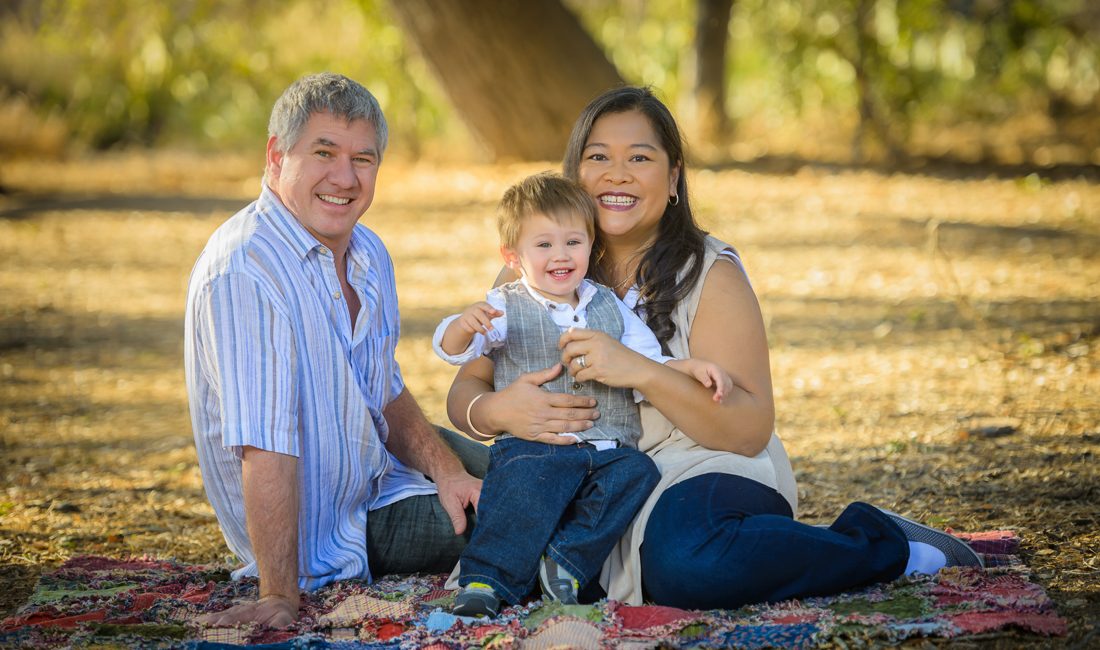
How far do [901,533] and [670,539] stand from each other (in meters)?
0.69

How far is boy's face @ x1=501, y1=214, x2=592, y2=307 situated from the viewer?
347 centimetres

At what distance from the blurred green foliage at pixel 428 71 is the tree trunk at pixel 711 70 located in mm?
346

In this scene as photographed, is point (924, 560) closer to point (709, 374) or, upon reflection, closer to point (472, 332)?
point (709, 374)

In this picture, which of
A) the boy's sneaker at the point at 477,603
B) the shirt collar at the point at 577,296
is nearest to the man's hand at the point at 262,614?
the boy's sneaker at the point at 477,603

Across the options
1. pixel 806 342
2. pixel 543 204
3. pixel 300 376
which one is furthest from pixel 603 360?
pixel 806 342

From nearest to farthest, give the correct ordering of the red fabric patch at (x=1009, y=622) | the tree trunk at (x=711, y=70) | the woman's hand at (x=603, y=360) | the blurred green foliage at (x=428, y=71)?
1. the red fabric patch at (x=1009, y=622)
2. the woman's hand at (x=603, y=360)
3. the blurred green foliage at (x=428, y=71)
4. the tree trunk at (x=711, y=70)

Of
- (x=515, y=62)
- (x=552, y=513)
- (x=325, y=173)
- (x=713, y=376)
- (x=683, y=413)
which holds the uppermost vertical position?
(x=515, y=62)

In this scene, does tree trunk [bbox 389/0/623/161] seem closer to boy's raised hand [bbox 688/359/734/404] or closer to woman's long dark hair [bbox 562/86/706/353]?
woman's long dark hair [bbox 562/86/706/353]

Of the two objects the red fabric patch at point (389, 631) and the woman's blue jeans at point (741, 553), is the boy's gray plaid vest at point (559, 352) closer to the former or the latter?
the woman's blue jeans at point (741, 553)

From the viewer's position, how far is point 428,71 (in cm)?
1120

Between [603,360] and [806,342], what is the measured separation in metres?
3.89

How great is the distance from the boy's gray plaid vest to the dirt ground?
643 mm

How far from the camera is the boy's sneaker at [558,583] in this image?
3.27 meters

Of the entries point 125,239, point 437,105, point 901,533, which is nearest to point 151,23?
point 437,105
